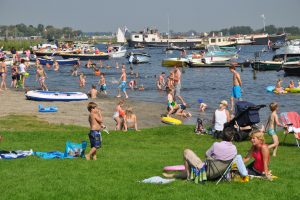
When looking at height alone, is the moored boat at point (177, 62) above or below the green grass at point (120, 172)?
below

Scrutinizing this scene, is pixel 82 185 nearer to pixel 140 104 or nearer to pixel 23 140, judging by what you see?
pixel 23 140

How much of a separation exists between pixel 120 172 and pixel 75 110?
1510cm

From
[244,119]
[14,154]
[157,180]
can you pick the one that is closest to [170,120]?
[244,119]

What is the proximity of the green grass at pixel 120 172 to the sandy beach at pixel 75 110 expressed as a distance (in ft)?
14.2

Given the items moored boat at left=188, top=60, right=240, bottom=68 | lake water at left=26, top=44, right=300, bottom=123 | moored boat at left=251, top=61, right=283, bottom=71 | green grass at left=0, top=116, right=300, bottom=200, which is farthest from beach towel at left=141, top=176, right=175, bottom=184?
moored boat at left=188, top=60, right=240, bottom=68

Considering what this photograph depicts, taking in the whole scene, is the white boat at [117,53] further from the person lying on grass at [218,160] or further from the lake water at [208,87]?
the person lying on grass at [218,160]

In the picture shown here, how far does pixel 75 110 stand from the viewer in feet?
87.0

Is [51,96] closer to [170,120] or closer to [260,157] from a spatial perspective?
[170,120]

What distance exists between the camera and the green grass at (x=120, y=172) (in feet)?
32.2

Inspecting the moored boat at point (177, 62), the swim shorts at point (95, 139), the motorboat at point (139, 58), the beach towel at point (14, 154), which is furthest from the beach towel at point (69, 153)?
the motorboat at point (139, 58)

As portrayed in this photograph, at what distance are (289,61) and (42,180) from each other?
4813 centimetres

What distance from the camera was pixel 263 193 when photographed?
9820mm

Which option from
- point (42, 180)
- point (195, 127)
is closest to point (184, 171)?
point (42, 180)

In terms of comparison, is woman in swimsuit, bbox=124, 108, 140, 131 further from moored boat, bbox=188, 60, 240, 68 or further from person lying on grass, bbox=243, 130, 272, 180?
moored boat, bbox=188, 60, 240, 68
